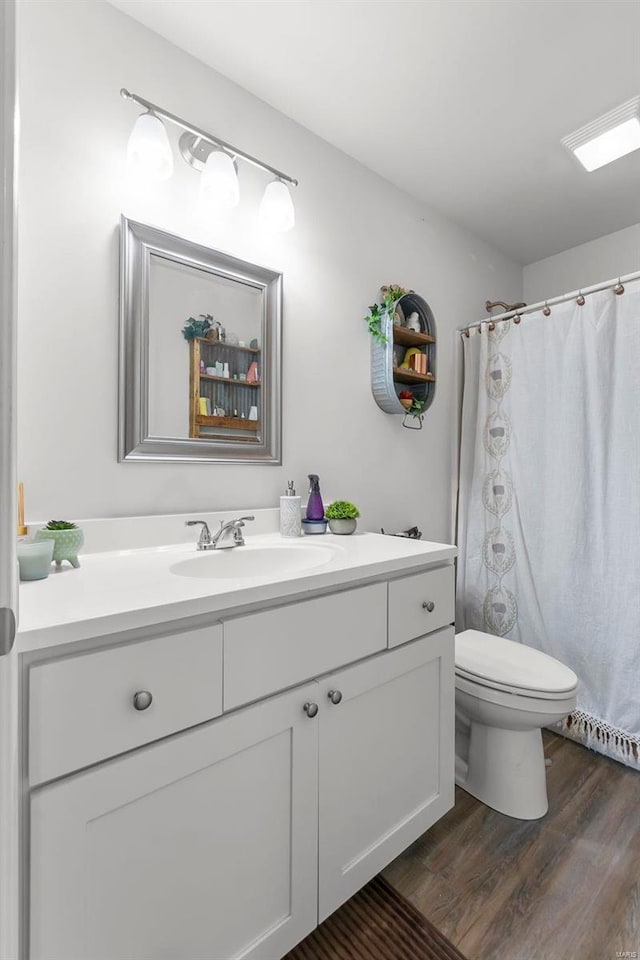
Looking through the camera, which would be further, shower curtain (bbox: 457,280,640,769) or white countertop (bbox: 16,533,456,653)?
shower curtain (bbox: 457,280,640,769)

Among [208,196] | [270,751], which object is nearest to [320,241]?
[208,196]

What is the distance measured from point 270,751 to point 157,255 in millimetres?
1318

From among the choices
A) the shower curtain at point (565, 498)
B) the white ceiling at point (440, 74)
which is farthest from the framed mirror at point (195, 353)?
the shower curtain at point (565, 498)

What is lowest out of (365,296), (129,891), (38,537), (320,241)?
(129,891)

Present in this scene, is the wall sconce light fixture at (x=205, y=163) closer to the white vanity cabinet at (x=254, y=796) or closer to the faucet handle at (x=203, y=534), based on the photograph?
the faucet handle at (x=203, y=534)

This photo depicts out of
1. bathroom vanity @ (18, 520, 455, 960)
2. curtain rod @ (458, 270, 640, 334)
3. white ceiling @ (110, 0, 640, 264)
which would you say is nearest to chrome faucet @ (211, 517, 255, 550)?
bathroom vanity @ (18, 520, 455, 960)

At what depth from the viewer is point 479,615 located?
2.22m

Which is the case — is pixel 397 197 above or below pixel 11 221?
above

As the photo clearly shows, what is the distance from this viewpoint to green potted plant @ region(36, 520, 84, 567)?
3.41 ft

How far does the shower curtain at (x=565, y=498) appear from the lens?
5.81 ft

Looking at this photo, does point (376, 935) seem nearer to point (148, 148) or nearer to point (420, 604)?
point (420, 604)

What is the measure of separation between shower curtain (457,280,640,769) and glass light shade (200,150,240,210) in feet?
4.47

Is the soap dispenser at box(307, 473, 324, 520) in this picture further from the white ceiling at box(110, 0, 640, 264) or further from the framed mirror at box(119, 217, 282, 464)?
the white ceiling at box(110, 0, 640, 264)

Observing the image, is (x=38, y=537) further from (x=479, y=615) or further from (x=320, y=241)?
(x=479, y=615)
